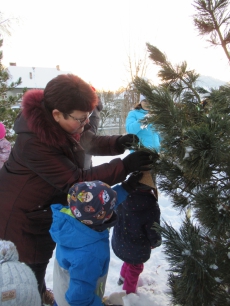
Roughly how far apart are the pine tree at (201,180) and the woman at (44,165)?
32cm

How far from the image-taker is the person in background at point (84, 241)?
4.45 feet

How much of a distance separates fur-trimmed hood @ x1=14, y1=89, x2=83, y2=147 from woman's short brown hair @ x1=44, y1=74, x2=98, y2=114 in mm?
60

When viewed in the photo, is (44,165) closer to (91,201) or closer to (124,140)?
(91,201)

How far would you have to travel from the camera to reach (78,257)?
4.52 feet

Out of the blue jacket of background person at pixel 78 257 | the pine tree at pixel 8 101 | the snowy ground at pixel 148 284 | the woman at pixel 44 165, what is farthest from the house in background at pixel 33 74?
the blue jacket of background person at pixel 78 257

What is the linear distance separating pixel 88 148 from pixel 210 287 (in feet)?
4.77

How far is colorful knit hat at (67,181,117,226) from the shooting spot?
1383mm

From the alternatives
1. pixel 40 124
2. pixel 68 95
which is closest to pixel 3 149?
pixel 40 124

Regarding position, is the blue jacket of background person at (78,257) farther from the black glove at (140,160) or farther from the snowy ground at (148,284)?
the snowy ground at (148,284)

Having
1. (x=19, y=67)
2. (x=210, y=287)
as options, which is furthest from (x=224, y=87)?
(x=19, y=67)

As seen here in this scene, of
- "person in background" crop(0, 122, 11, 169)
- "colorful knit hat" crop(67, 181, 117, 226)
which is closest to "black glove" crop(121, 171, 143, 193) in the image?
"colorful knit hat" crop(67, 181, 117, 226)

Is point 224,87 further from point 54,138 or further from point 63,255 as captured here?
point 63,255

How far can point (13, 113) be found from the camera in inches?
170

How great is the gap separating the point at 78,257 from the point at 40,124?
30.9 inches
